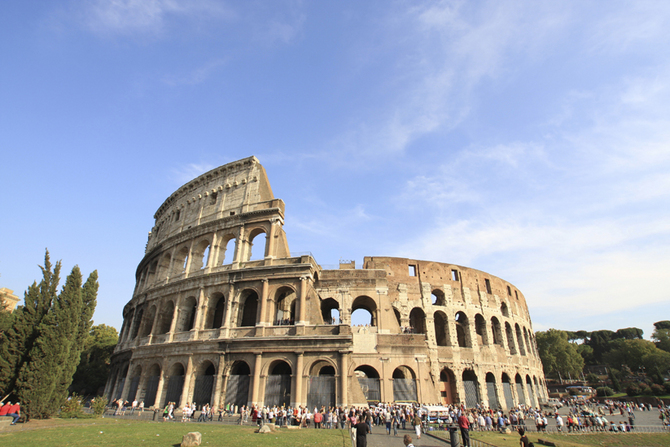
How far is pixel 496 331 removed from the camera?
33781mm

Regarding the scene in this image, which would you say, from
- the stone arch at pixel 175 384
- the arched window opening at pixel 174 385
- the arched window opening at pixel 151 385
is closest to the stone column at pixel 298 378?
the stone arch at pixel 175 384

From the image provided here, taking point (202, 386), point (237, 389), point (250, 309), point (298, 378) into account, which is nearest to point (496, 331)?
point (298, 378)

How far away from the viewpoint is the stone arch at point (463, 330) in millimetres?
30281

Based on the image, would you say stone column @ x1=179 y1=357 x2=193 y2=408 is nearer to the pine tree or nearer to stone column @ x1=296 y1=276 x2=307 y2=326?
stone column @ x1=296 y1=276 x2=307 y2=326

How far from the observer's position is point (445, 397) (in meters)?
27.6

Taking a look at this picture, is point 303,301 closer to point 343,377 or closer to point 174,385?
point 343,377

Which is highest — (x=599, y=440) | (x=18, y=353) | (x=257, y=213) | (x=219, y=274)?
(x=257, y=213)

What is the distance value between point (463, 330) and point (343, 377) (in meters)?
16.3

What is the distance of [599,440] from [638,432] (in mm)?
4098

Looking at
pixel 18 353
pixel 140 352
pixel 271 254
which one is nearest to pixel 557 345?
pixel 271 254

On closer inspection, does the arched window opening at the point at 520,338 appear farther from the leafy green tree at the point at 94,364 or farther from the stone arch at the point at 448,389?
the leafy green tree at the point at 94,364

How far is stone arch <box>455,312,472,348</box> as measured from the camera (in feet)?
99.3

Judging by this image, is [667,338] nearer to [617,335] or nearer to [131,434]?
[617,335]

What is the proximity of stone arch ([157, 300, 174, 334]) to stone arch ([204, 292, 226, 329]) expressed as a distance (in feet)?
13.2
